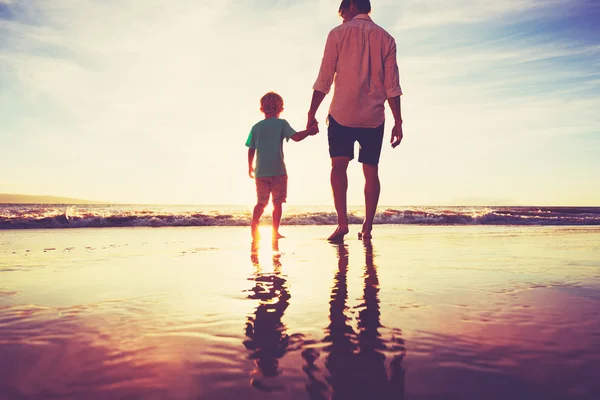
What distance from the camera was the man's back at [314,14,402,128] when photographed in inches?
179

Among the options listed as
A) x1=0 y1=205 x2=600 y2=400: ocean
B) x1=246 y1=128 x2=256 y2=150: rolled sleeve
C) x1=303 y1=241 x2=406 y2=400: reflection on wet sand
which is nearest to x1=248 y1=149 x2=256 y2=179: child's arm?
x1=246 y1=128 x2=256 y2=150: rolled sleeve

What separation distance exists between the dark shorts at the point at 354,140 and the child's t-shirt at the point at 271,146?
1574 millimetres

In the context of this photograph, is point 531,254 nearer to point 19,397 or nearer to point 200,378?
point 200,378

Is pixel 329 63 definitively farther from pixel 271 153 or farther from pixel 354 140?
pixel 271 153

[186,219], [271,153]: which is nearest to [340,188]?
[271,153]

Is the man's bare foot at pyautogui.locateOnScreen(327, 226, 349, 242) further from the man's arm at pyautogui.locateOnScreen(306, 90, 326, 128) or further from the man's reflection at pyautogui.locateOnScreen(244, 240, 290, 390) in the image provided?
the man's reflection at pyautogui.locateOnScreen(244, 240, 290, 390)

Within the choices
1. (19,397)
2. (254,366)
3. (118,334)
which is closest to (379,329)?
(254,366)

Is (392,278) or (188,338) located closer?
(188,338)

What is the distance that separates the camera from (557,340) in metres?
1.21

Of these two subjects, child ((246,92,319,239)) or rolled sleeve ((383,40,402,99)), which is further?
child ((246,92,319,239))

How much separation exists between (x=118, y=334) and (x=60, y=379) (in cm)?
35

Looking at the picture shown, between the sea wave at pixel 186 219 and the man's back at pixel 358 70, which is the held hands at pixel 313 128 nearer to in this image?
the man's back at pixel 358 70

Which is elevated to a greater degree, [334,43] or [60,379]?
[334,43]

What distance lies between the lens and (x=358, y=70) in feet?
15.0
